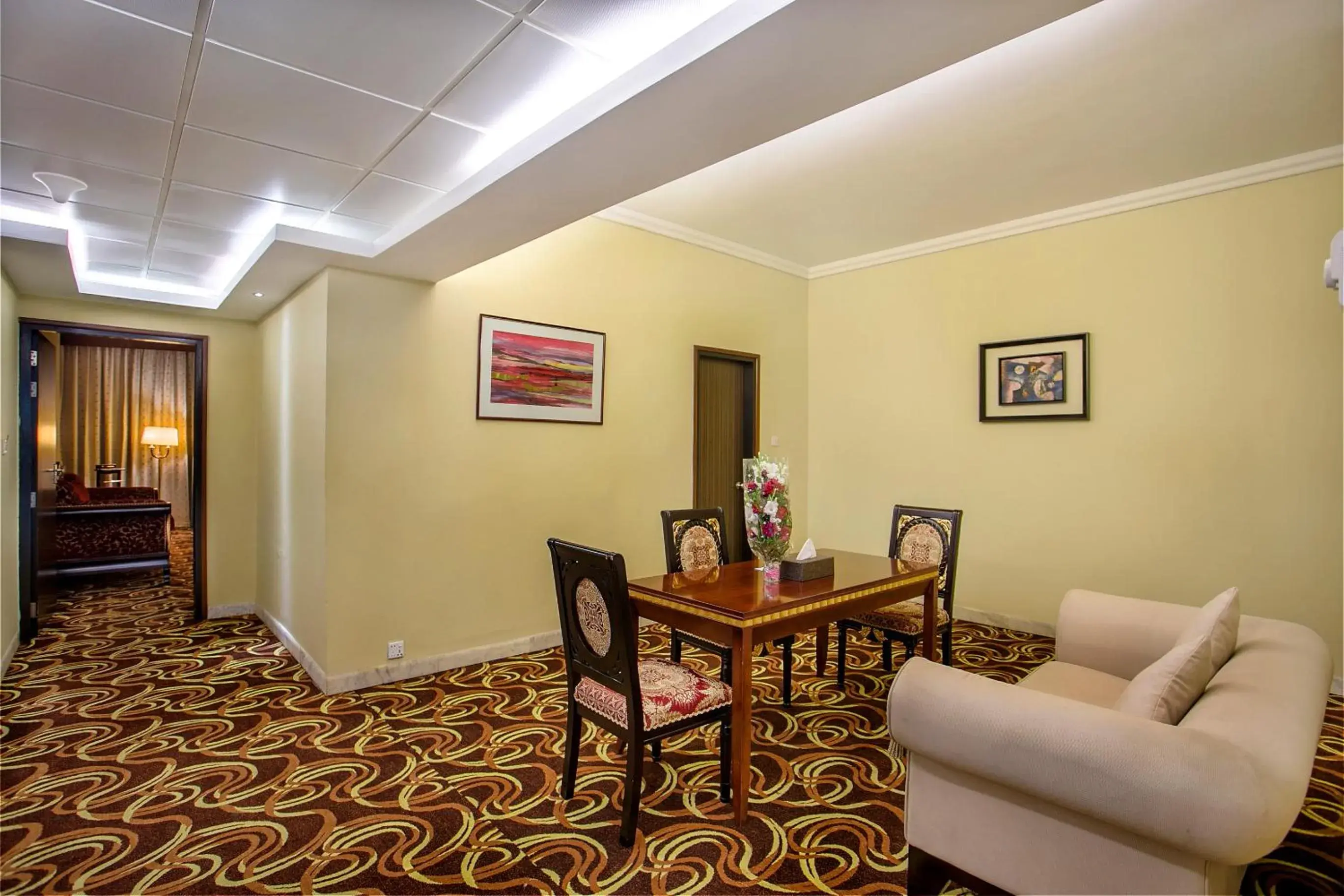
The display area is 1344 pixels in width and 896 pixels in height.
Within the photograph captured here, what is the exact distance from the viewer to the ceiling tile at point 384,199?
3.11 meters

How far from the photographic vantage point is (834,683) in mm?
3826

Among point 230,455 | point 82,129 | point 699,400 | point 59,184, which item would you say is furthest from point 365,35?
point 230,455

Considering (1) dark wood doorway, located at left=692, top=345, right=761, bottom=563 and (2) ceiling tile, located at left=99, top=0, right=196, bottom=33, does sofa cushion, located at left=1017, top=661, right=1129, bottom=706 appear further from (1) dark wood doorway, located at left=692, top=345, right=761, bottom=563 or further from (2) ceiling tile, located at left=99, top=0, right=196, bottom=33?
(2) ceiling tile, located at left=99, top=0, right=196, bottom=33

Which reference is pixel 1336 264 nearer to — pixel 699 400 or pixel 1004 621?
pixel 1004 621

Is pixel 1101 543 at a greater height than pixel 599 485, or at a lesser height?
lesser

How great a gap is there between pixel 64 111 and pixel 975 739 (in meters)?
3.66

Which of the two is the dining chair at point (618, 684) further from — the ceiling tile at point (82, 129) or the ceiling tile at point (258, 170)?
the ceiling tile at point (82, 129)

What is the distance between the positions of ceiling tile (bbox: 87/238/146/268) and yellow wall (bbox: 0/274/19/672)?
17.9 inches

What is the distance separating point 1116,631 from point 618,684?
6.82 feet

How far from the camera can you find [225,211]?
3479 millimetres

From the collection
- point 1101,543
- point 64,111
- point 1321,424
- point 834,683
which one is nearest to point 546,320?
point 64,111

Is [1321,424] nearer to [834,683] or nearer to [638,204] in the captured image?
[834,683]

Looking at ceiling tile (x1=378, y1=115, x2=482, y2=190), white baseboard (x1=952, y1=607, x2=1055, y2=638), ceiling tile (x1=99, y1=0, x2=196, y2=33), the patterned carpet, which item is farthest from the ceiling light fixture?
white baseboard (x1=952, y1=607, x2=1055, y2=638)

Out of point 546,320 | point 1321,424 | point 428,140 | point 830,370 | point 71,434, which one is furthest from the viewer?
point 71,434
